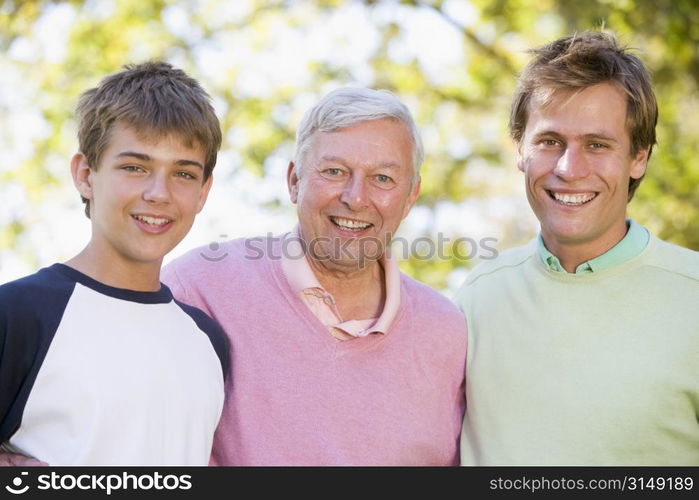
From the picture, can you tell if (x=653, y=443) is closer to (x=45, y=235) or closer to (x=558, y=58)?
(x=558, y=58)

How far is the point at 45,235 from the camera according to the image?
1070cm

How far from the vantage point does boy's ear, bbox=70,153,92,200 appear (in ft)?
9.64

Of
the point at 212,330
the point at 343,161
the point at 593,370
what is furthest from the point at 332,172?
the point at 593,370

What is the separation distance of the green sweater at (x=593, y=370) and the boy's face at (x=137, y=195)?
50.4 inches

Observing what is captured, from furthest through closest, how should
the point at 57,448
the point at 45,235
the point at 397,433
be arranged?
the point at 45,235
the point at 397,433
the point at 57,448

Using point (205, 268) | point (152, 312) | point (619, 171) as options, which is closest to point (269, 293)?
point (205, 268)

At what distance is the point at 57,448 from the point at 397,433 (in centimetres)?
122

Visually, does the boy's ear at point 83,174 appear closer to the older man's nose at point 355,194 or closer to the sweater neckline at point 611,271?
the older man's nose at point 355,194

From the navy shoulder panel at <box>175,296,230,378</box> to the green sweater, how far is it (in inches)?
37.1

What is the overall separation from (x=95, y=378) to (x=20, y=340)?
238 millimetres

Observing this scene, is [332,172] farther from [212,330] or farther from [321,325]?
[212,330]

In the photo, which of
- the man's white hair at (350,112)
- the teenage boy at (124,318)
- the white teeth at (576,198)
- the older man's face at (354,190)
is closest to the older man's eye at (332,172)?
the older man's face at (354,190)

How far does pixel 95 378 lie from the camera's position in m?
2.62

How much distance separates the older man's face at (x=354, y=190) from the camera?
333cm
